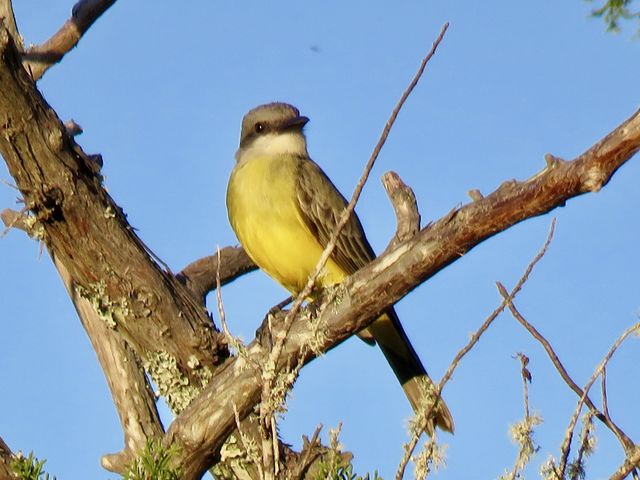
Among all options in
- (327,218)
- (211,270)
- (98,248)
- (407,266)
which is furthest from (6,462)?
(211,270)

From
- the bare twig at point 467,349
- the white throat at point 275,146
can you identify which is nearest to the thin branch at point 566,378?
the bare twig at point 467,349

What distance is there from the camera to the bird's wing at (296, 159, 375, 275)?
22.2 ft

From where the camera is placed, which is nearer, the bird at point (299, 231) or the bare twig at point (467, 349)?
the bare twig at point (467, 349)

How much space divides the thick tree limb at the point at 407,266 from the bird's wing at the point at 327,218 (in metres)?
1.45

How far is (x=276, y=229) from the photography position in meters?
6.70

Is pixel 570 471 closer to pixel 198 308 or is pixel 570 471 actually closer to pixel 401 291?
pixel 401 291

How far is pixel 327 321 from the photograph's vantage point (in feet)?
16.5

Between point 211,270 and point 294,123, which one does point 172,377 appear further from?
point 294,123

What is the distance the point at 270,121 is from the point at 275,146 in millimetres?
327

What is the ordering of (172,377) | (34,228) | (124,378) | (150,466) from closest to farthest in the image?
(150,466), (34,228), (172,377), (124,378)

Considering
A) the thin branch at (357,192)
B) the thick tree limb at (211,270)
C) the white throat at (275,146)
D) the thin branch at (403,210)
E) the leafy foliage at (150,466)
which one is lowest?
the leafy foliage at (150,466)

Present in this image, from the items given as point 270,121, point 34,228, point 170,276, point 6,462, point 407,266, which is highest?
point 270,121

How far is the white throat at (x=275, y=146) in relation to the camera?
24.1ft

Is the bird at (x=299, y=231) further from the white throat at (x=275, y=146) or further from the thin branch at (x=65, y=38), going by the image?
the thin branch at (x=65, y=38)
